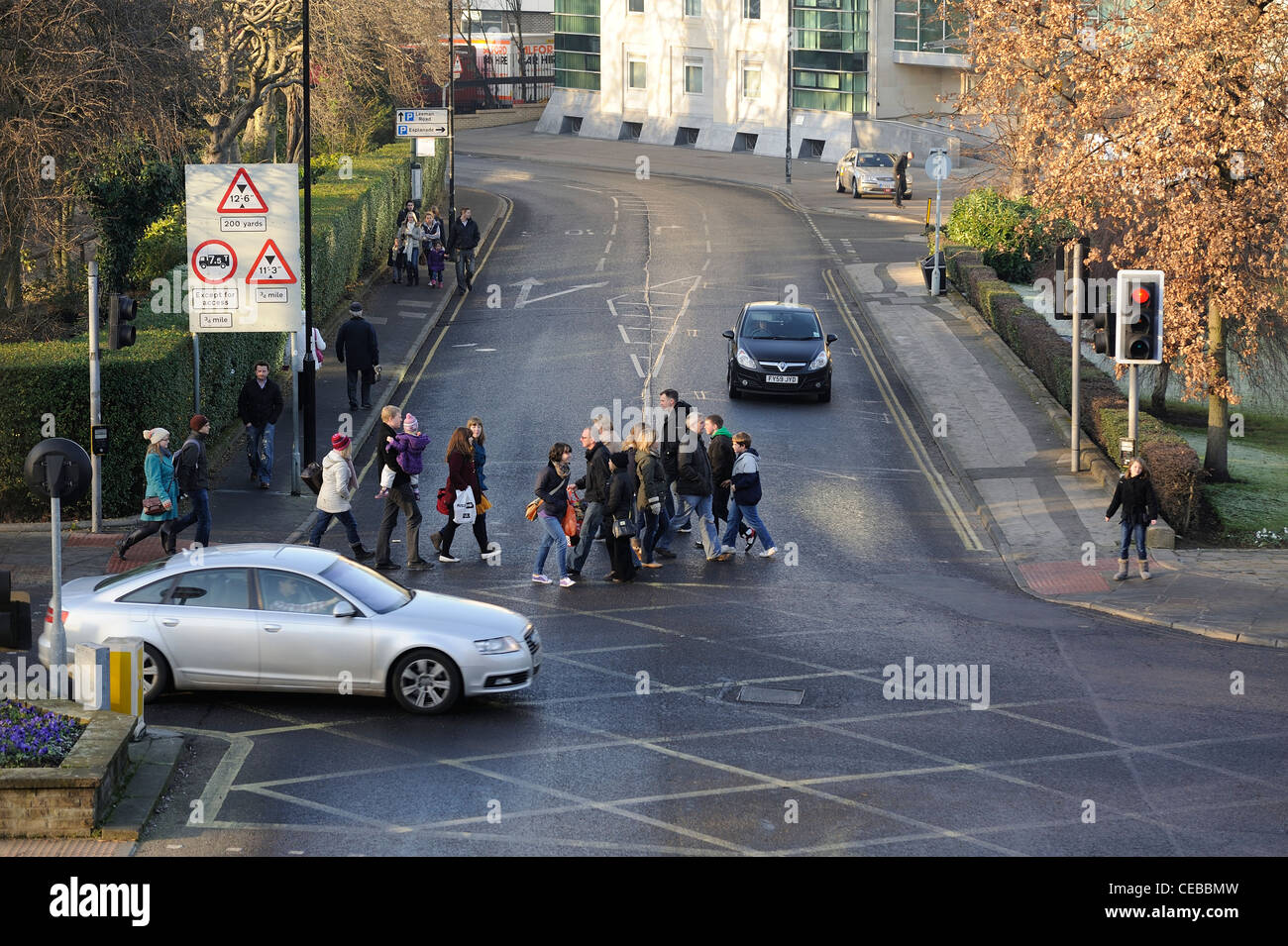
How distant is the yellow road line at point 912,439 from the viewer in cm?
2177

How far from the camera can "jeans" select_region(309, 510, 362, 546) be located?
19094 mm

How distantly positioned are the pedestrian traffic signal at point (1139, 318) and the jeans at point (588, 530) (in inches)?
292

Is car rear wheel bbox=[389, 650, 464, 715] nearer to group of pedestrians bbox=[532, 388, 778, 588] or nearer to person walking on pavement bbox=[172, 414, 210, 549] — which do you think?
group of pedestrians bbox=[532, 388, 778, 588]

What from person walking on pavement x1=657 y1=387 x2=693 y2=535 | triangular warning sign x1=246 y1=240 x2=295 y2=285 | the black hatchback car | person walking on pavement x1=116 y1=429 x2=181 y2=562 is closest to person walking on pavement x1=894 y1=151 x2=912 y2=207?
the black hatchback car

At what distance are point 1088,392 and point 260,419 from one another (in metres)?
13.7

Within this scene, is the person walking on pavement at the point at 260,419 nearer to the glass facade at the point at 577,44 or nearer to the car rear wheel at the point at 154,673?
the car rear wheel at the point at 154,673

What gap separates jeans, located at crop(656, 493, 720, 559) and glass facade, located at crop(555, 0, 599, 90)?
59869mm

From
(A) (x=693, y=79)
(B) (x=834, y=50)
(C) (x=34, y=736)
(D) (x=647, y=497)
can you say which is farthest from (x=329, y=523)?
(A) (x=693, y=79)

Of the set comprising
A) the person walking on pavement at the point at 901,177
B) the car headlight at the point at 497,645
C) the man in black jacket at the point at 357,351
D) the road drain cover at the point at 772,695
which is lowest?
the road drain cover at the point at 772,695

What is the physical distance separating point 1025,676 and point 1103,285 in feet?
43.0

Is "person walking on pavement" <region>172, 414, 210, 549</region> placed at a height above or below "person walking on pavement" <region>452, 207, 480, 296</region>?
below

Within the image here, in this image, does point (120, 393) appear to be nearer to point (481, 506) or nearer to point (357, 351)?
point (481, 506)

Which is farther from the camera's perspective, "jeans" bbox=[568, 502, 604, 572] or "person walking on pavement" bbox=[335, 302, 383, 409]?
"person walking on pavement" bbox=[335, 302, 383, 409]

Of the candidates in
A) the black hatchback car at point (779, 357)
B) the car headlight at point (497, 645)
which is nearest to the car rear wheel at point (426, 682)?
the car headlight at point (497, 645)
